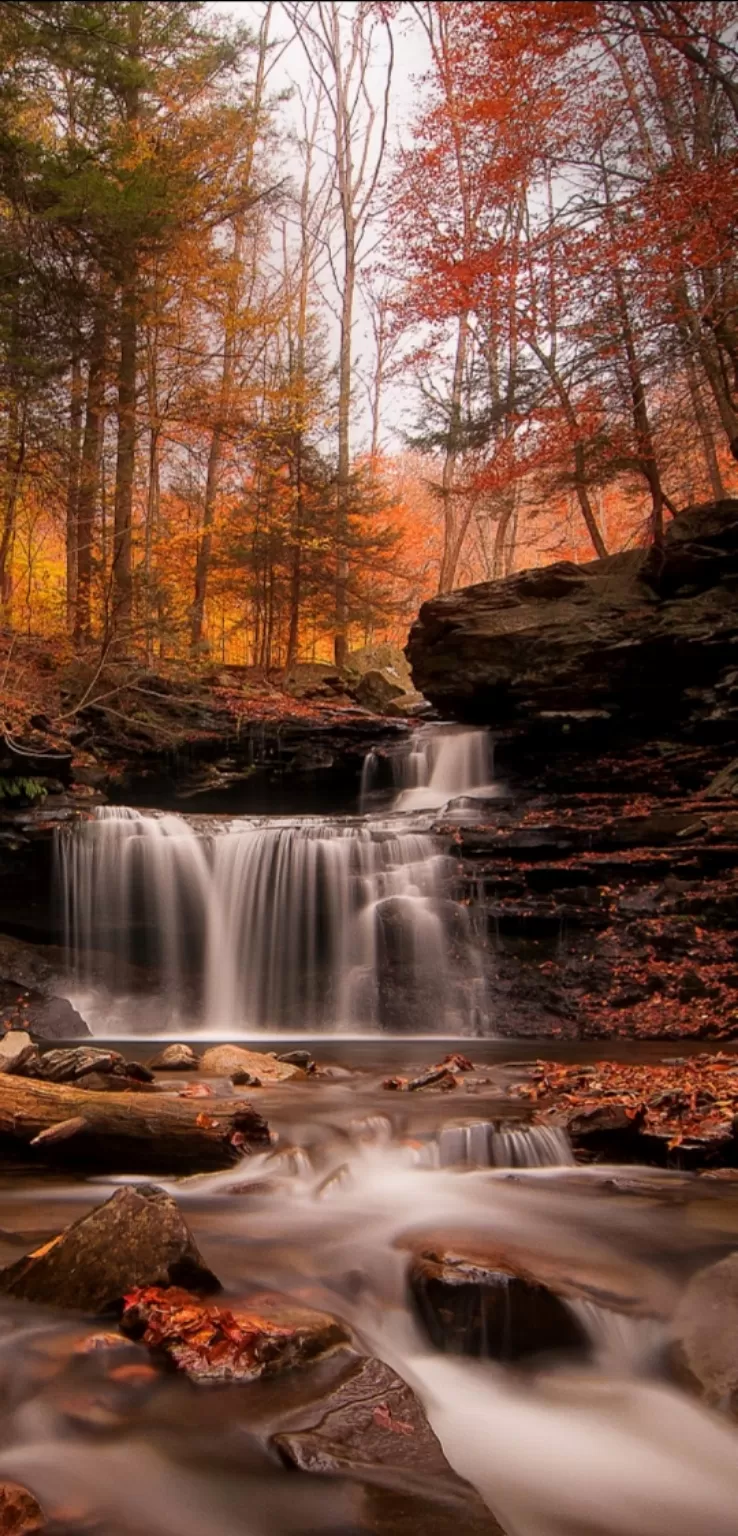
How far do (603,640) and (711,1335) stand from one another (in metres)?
10.6

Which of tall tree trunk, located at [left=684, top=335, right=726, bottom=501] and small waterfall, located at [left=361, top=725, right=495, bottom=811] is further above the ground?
tall tree trunk, located at [left=684, top=335, right=726, bottom=501]

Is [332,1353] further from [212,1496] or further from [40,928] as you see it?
[40,928]

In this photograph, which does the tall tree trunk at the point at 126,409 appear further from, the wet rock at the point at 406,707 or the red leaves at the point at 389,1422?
the red leaves at the point at 389,1422

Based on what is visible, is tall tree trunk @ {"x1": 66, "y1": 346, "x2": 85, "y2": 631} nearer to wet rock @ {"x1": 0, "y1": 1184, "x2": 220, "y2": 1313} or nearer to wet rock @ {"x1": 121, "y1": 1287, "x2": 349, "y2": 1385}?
wet rock @ {"x1": 0, "y1": 1184, "x2": 220, "y2": 1313}

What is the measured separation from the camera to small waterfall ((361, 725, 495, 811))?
569 inches

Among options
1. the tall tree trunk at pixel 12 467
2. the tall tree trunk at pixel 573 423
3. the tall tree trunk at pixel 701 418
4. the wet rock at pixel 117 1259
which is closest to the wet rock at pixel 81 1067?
the wet rock at pixel 117 1259

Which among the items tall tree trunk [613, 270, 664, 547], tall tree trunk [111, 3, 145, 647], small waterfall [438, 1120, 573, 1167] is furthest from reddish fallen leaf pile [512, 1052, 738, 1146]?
tall tree trunk [111, 3, 145, 647]

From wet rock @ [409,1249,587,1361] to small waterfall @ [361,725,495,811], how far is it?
10797 millimetres

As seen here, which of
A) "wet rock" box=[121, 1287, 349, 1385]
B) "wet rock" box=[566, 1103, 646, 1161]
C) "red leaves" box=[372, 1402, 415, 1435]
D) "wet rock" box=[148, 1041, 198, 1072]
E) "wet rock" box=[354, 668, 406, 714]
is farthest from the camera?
"wet rock" box=[354, 668, 406, 714]

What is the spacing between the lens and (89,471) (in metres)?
13.0

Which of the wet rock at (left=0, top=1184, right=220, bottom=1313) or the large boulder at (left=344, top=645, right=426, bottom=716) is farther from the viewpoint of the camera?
the large boulder at (left=344, top=645, right=426, bottom=716)

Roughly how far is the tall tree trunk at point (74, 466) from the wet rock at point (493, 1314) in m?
11.6

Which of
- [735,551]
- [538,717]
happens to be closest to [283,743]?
[538,717]

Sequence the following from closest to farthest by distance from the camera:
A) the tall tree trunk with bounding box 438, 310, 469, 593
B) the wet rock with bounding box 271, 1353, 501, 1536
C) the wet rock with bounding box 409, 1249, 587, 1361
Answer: the wet rock with bounding box 271, 1353, 501, 1536 < the wet rock with bounding box 409, 1249, 587, 1361 < the tall tree trunk with bounding box 438, 310, 469, 593
